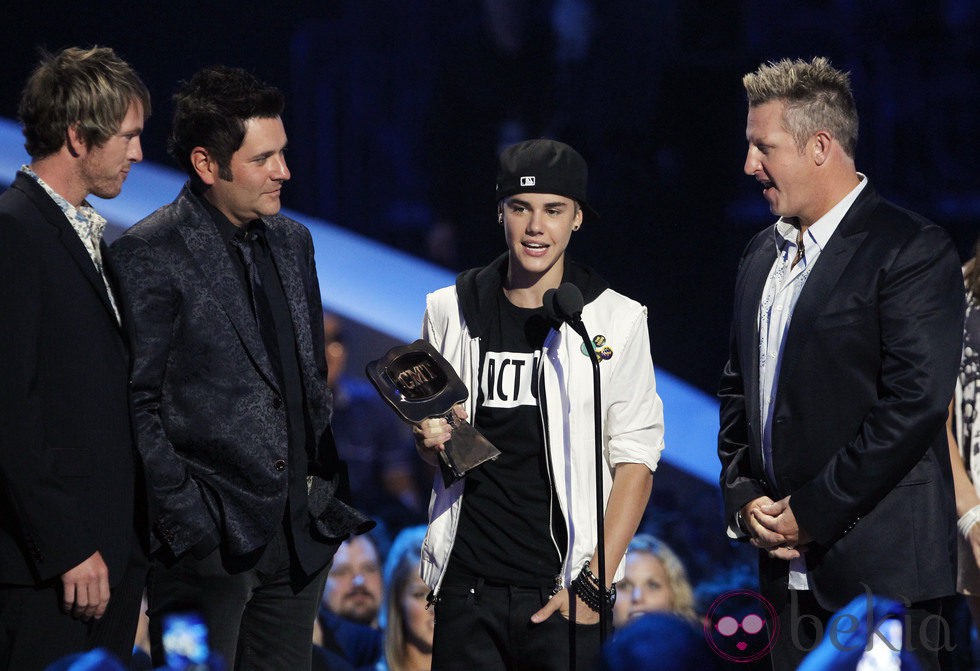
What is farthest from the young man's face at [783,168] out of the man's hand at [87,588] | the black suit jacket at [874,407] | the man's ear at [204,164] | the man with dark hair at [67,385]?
the man's hand at [87,588]

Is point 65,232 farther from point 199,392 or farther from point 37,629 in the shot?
point 37,629

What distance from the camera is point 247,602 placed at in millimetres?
3164

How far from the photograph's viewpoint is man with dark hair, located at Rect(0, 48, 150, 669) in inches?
101

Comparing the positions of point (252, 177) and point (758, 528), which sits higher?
point (252, 177)

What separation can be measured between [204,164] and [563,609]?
156cm

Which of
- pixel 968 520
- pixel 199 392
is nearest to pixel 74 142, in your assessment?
pixel 199 392

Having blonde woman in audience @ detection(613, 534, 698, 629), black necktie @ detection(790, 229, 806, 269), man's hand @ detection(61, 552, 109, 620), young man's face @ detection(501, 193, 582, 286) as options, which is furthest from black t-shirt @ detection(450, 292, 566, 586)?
blonde woman in audience @ detection(613, 534, 698, 629)

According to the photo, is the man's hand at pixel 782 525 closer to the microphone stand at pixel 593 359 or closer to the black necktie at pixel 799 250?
the microphone stand at pixel 593 359

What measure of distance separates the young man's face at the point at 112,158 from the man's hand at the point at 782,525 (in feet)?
6.04

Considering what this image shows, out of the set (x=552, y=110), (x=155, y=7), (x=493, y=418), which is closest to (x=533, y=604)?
(x=493, y=418)

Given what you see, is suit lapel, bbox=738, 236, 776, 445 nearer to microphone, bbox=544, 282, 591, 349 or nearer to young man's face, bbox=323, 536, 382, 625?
microphone, bbox=544, 282, 591, 349

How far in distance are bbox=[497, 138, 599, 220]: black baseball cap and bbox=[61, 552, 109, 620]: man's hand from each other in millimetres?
1474

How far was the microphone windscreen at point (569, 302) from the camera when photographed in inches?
117

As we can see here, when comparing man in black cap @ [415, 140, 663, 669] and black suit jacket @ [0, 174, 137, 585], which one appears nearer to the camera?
black suit jacket @ [0, 174, 137, 585]
